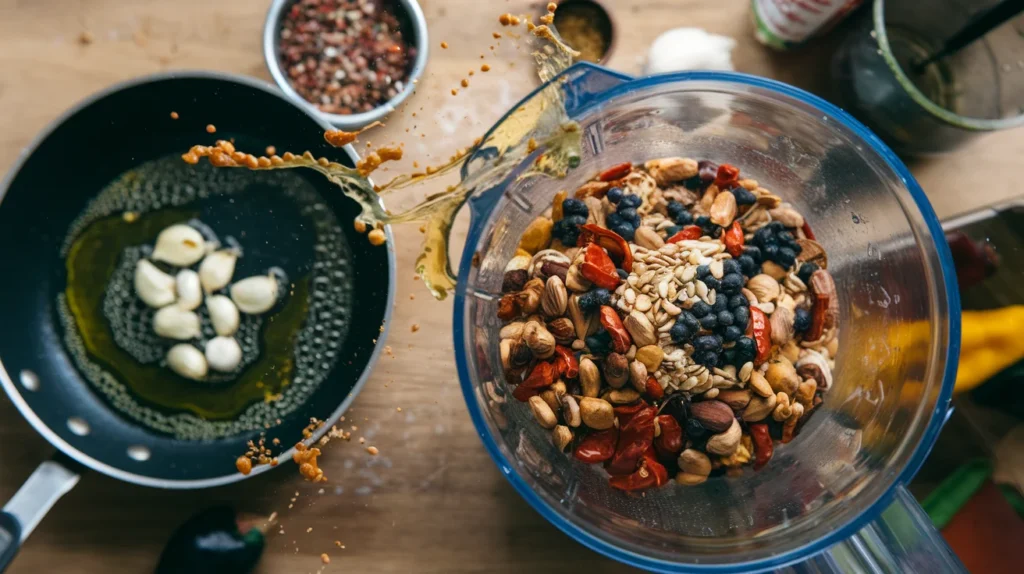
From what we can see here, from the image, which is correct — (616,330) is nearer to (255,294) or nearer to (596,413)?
(596,413)

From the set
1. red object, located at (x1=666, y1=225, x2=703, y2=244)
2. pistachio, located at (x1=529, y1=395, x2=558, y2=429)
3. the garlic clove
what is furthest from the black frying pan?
red object, located at (x1=666, y1=225, x2=703, y2=244)

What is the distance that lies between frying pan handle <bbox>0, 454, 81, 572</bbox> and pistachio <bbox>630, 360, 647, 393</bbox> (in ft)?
2.15

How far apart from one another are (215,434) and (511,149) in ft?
1.80

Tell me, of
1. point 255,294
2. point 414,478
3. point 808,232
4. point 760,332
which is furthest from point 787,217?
point 255,294

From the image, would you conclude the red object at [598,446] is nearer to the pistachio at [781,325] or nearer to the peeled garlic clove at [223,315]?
the pistachio at [781,325]

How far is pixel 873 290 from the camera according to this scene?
2.52 feet

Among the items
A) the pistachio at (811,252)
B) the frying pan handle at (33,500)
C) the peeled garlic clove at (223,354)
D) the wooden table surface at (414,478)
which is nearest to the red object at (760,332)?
the pistachio at (811,252)

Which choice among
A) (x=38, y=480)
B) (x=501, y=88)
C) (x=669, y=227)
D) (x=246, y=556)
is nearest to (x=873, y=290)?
(x=669, y=227)

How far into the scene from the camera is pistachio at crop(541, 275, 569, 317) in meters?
0.67

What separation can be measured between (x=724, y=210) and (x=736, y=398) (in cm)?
19

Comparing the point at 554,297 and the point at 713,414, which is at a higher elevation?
the point at 554,297

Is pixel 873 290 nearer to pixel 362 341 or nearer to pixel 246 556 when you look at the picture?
pixel 362 341

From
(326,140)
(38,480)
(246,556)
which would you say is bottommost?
(246,556)

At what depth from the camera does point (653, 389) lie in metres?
0.66
